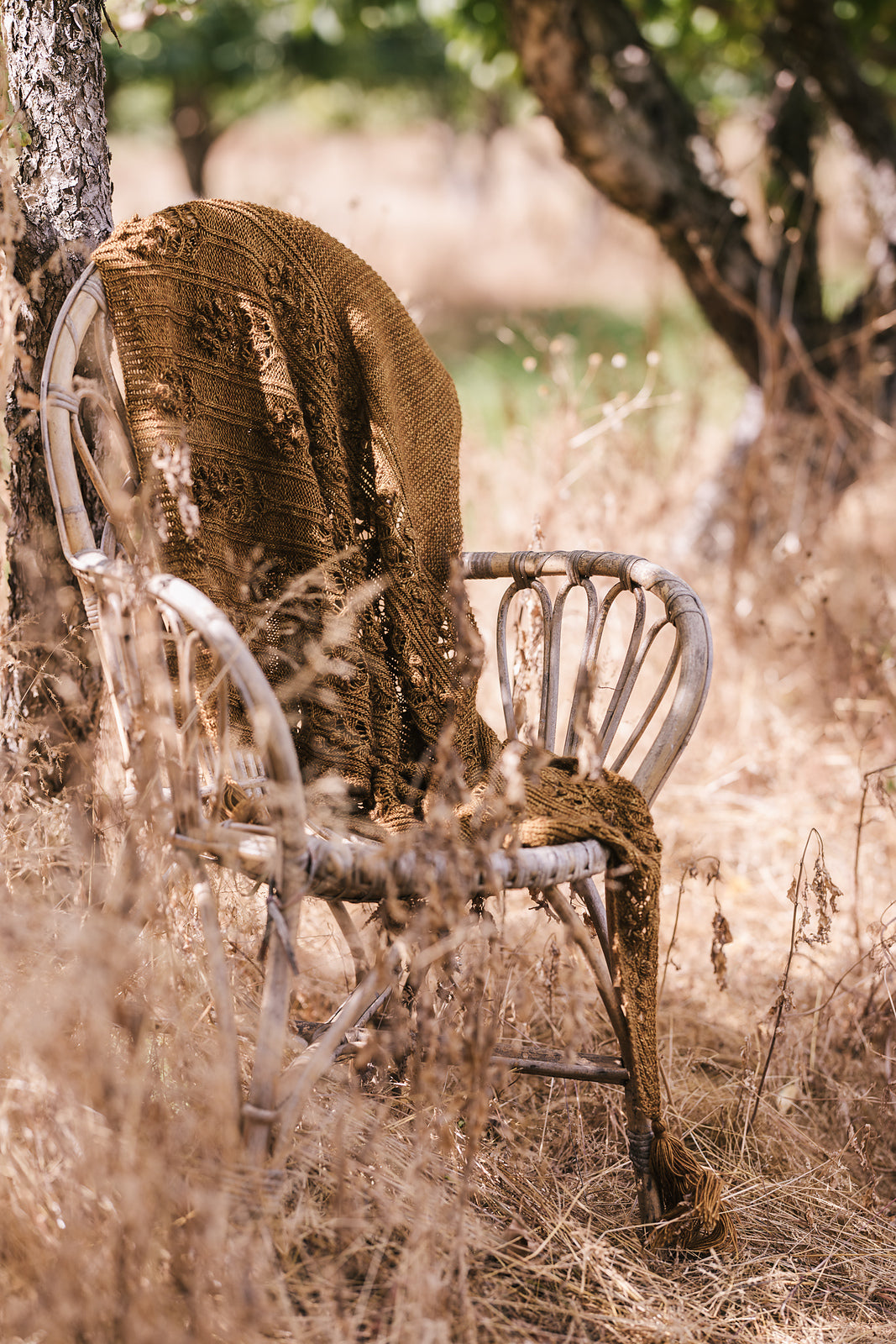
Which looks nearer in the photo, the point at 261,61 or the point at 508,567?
the point at 508,567

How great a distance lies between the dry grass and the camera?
0.97 metres

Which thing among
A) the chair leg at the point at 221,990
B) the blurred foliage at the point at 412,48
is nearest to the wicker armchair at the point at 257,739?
the chair leg at the point at 221,990

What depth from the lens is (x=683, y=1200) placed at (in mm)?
1370

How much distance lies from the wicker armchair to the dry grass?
6 cm

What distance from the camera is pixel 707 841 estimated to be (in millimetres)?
2799

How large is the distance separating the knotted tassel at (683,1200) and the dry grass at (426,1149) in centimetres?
3

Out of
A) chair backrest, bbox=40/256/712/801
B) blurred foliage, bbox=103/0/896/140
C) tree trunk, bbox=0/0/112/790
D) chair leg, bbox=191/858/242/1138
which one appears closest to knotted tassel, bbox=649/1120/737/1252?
chair backrest, bbox=40/256/712/801

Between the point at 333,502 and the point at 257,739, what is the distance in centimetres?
51

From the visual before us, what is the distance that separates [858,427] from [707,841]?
1.86 m

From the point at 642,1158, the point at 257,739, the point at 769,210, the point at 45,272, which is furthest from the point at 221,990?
the point at 769,210

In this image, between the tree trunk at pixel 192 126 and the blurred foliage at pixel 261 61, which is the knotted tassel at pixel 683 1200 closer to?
the blurred foliage at pixel 261 61

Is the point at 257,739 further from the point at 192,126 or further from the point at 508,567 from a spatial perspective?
the point at 192,126

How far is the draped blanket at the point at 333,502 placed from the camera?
135 centimetres

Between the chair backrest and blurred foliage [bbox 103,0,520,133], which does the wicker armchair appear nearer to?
the chair backrest
